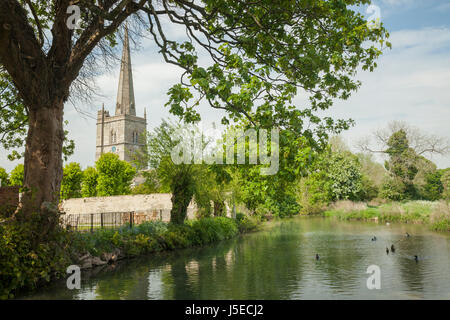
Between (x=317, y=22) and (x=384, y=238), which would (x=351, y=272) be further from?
(x=384, y=238)

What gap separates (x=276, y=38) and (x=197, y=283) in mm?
7297

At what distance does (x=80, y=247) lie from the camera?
42.3ft

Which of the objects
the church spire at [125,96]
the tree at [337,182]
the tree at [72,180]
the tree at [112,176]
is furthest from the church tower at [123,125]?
the tree at [337,182]

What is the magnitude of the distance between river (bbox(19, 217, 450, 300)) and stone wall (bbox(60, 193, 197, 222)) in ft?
35.5

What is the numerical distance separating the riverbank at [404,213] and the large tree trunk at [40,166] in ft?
75.1

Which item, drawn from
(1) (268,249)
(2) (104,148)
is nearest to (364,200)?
(1) (268,249)

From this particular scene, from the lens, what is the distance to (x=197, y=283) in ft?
35.1

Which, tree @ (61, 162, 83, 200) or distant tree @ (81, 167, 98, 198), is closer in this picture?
tree @ (61, 162, 83, 200)

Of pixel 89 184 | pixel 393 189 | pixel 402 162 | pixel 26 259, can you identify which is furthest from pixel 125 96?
pixel 26 259

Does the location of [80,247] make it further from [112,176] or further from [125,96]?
[125,96]

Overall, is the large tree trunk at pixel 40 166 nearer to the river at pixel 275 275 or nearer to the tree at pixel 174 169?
the river at pixel 275 275

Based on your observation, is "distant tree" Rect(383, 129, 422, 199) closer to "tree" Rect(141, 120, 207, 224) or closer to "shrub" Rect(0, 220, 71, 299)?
"tree" Rect(141, 120, 207, 224)

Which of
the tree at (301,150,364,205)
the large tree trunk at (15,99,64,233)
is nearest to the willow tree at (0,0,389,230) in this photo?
the large tree trunk at (15,99,64,233)

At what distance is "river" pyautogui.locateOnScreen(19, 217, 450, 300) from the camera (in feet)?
30.6
